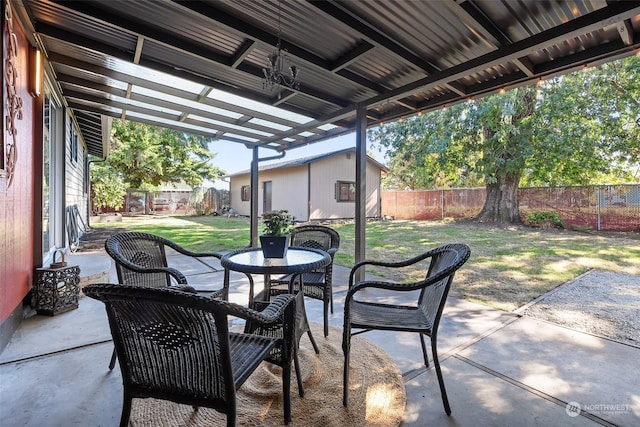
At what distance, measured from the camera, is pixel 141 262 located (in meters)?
2.42

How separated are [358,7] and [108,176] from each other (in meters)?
15.9

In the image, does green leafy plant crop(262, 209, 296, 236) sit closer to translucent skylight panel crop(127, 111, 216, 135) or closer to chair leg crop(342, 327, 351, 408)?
chair leg crop(342, 327, 351, 408)

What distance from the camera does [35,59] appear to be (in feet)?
9.47

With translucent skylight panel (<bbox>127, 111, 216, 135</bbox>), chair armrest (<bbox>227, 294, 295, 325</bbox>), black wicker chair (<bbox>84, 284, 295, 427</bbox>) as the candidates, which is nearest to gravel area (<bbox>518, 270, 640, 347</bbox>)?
chair armrest (<bbox>227, 294, 295, 325</bbox>)

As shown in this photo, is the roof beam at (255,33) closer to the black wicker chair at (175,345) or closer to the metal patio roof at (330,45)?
the metal patio roof at (330,45)

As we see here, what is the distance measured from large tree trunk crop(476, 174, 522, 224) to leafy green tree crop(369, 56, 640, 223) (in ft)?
0.11

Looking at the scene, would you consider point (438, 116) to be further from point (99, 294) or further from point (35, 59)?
point (99, 294)

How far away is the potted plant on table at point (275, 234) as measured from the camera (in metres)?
2.26

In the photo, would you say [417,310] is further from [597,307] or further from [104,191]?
[104,191]

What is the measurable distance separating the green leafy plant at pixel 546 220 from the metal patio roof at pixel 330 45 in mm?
9262

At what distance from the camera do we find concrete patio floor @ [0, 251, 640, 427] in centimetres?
164

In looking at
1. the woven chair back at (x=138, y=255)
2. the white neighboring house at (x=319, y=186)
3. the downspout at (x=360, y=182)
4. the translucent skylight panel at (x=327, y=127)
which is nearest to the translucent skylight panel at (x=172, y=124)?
the translucent skylight panel at (x=327, y=127)

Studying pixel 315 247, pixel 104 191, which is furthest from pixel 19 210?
pixel 104 191

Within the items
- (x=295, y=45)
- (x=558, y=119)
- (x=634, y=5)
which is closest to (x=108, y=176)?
(x=295, y=45)
